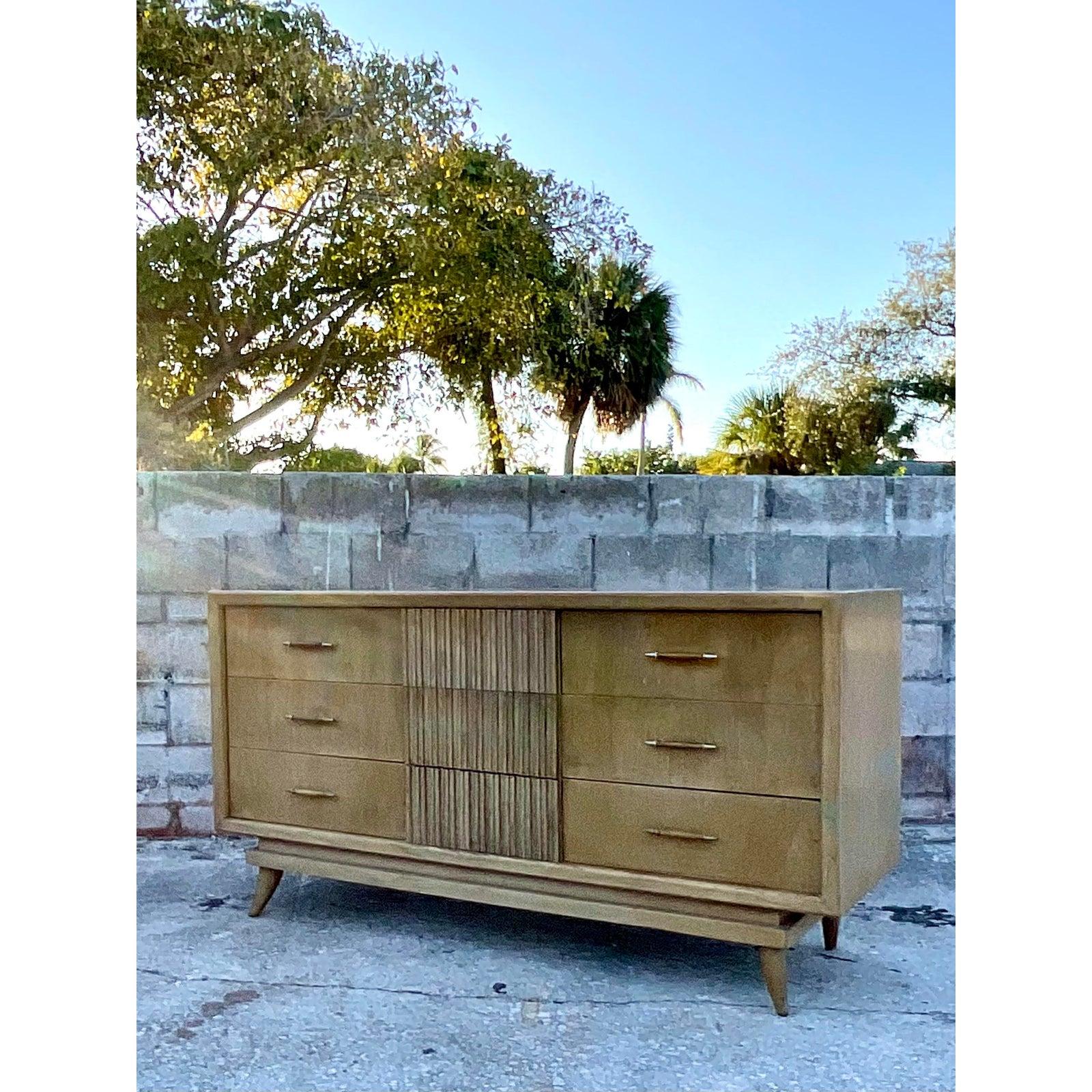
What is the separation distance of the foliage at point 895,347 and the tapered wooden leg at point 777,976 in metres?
1.26

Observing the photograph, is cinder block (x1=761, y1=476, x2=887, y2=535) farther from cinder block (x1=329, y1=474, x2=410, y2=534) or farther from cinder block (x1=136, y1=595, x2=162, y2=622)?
cinder block (x1=136, y1=595, x2=162, y2=622)

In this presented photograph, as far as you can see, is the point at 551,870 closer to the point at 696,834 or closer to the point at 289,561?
the point at 696,834

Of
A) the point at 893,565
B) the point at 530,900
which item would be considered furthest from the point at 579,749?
the point at 893,565

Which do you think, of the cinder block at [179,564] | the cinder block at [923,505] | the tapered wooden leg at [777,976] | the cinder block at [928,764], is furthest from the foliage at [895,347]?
the cinder block at [179,564]

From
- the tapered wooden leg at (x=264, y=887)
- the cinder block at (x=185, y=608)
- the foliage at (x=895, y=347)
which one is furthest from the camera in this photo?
the cinder block at (x=185, y=608)

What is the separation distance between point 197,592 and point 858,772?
1.56 meters

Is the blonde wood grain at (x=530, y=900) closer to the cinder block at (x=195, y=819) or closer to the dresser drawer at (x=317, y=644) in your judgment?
the dresser drawer at (x=317, y=644)

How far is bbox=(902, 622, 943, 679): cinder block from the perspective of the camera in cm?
213

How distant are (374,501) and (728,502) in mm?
838

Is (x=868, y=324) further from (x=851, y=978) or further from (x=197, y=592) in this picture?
(x=197, y=592)

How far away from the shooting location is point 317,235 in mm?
2205

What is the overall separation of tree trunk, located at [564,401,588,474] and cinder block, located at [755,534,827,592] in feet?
1.54

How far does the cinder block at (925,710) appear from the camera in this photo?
2.12 m
